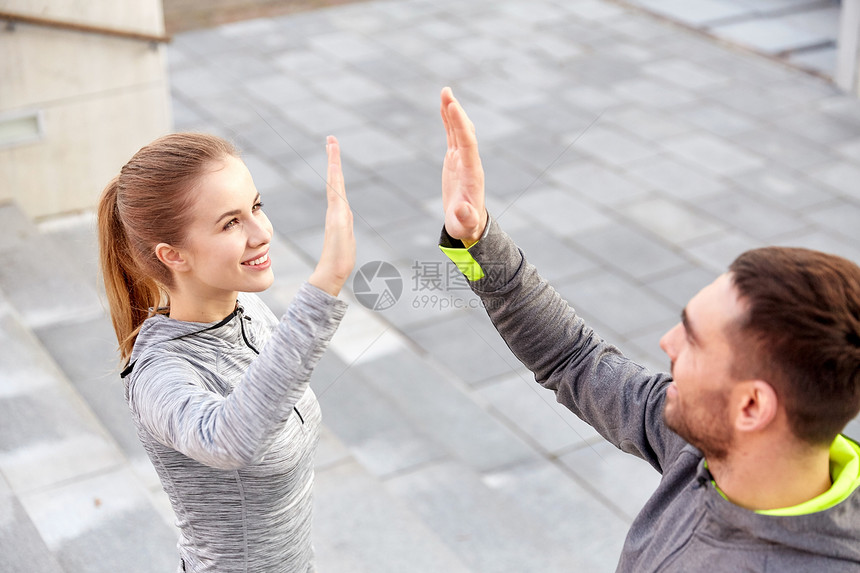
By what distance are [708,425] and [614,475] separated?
2.48 m

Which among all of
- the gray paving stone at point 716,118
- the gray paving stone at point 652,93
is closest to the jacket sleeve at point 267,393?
the gray paving stone at point 716,118

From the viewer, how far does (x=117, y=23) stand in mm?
5070

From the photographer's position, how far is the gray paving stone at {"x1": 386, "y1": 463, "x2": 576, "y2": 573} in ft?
11.0

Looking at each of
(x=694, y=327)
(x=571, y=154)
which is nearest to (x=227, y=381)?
(x=694, y=327)

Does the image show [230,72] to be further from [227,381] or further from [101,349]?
[227,381]

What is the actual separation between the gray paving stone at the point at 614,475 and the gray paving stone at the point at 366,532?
776 millimetres

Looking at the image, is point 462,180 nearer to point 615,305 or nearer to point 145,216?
point 145,216

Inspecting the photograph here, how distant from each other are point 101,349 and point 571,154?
3596mm

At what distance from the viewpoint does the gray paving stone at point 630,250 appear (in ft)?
17.4

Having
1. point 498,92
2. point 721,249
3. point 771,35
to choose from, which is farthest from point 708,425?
point 771,35

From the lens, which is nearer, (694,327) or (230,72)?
(694,327)

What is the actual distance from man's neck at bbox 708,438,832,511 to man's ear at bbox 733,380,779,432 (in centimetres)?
6

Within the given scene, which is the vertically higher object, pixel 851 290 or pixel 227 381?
pixel 851 290

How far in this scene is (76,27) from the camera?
4.83m
